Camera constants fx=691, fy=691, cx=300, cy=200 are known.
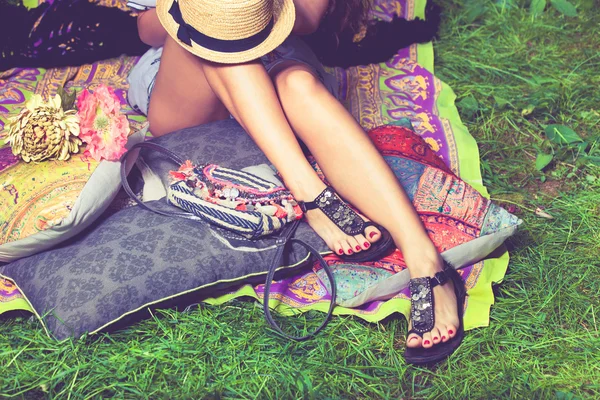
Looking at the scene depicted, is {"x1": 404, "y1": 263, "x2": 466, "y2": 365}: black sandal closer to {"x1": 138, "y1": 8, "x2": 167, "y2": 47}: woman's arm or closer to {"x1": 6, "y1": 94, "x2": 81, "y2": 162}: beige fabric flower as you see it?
{"x1": 6, "y1": 94, "x2": 81, "y2": 162}: beige fabric flower

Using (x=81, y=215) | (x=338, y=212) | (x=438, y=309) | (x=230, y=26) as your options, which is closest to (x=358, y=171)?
(x=338, y=212)

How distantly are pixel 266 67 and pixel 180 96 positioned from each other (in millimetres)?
353

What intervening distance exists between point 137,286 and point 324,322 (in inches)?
22.6

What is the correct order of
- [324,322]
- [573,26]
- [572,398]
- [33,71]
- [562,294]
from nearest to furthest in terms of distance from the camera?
1. [572,398]
2. [324,322]
3. [562,294]
4. [33,71]
5. [573,26]

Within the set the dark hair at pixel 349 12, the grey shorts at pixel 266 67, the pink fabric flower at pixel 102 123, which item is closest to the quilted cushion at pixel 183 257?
the pink fabric flower at pixel 102 123

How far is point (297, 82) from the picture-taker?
2266 mm

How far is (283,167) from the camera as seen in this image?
2217 mm

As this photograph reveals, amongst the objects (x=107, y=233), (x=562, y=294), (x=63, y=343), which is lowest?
(x=562, y=294)

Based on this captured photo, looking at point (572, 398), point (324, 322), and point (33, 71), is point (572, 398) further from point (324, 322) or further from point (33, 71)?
point (33, 71)

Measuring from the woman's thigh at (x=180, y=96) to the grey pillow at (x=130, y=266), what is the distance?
44cm

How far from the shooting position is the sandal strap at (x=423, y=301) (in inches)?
82.0

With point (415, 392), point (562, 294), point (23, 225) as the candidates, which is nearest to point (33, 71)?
point (23, 225)

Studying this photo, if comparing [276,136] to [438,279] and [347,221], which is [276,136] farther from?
[438,279]

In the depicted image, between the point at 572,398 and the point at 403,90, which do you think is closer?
the point at 572,398
